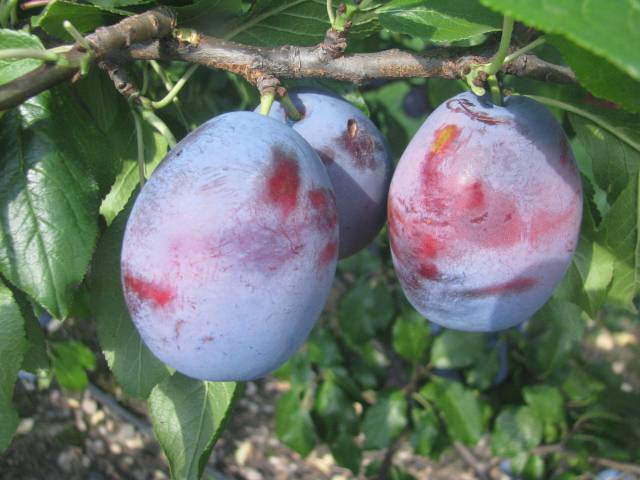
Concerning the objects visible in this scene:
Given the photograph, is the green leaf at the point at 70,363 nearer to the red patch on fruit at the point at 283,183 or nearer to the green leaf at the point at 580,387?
the green leaf at the point at 580,387

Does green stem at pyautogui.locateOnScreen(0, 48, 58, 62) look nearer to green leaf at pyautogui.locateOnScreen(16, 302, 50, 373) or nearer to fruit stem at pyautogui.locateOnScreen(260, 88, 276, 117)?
fruit stem at pyautogui.locateOnScreen(260, 88, 276, 117)

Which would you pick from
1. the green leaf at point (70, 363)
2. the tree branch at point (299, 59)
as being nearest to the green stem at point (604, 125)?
the tree branch at point (299, 59)

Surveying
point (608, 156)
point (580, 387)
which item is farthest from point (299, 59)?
point (580, 387)

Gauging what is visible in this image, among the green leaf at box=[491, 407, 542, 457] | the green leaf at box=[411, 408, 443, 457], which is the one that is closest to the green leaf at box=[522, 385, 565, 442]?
the green leaf at box=[491, 407, 542, 457]

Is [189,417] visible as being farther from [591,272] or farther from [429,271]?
[591,272]

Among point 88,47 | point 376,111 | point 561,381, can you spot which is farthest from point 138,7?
point 561,381

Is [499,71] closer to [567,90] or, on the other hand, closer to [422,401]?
[567,90]
